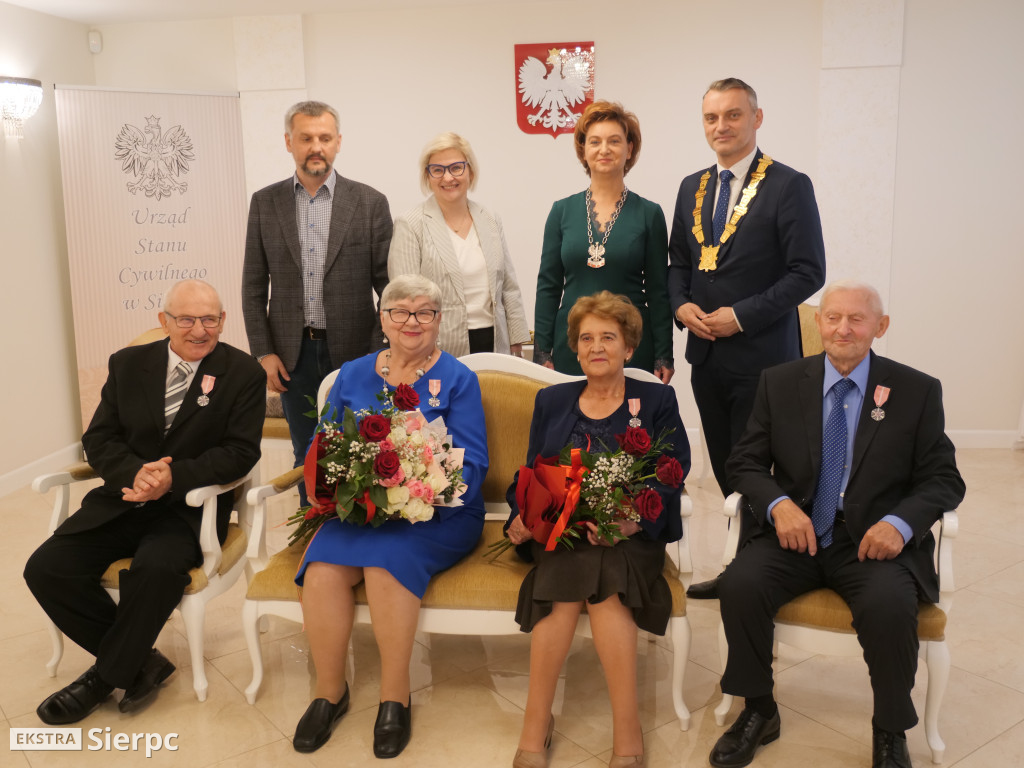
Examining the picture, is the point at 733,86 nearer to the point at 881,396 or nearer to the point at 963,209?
the point at 881,396

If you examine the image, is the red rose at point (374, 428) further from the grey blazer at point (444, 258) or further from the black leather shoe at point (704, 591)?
the black leather shoe at point (704, 591)

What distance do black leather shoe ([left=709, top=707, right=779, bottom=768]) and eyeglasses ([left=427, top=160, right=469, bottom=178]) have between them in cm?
213

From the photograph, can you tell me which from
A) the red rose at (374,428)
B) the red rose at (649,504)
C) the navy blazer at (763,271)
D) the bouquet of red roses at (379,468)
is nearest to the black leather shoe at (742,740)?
the red rose at (649,504)

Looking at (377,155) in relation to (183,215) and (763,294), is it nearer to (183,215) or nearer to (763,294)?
(183,215)

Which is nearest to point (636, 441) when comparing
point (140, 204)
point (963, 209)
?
point (963, 209)

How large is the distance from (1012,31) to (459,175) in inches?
162

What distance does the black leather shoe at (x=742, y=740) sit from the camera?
272 centimetres

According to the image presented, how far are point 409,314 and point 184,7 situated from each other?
3.82 m

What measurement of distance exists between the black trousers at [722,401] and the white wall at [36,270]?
13.8 feet

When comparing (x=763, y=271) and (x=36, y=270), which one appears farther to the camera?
(x=36, y=270)

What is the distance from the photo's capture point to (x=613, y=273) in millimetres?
3465

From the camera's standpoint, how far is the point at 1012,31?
572 centimetres

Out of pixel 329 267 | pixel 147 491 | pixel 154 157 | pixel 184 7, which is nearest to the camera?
pixel 147 491

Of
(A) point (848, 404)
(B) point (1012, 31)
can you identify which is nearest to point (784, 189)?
(A) point (848, 404)
